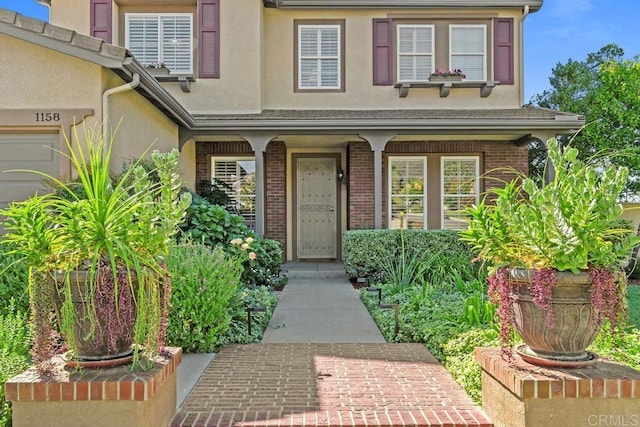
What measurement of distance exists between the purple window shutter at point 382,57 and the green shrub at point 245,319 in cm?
682

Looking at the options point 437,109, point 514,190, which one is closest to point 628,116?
point 437,109

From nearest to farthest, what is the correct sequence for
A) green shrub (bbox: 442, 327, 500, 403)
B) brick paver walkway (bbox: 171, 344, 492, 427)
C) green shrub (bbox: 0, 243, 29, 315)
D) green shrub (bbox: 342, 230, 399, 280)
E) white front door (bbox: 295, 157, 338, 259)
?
brick paver walkway (bbox: 171, 344, 492, 427)
green shrub (bbox: 442, 327, 500, 403)
green shrub (bbox: 0, 243, 29, 315)
green shrub (bbox: 342, 230, 399, 280)
white front door (bbox: 295, 157, 338, 259)

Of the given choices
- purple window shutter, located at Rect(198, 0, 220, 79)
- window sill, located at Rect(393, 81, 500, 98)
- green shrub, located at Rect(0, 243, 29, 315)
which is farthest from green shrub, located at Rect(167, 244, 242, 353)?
window sill, located at Rect(393, 81, 500, 98)

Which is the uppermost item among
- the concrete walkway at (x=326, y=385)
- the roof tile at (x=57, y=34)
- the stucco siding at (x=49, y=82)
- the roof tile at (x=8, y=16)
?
the roof tile at (x=8, y=16)

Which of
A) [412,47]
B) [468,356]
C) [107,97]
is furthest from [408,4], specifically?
[468,356]

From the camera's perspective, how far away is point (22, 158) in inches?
255

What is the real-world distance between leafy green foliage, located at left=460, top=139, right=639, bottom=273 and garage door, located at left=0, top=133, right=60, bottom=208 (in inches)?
233

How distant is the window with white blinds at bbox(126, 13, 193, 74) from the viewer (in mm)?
11031

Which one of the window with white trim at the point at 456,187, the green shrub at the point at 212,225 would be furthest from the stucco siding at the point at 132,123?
the window with white trim at the point at 456,187

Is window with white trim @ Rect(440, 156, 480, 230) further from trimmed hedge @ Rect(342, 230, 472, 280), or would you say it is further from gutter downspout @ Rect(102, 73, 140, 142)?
gutter downspout @ Rect(102, 73, 140, 142)

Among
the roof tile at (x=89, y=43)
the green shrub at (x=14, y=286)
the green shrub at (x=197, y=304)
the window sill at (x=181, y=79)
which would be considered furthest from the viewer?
the window sill at (x=181, y=79)

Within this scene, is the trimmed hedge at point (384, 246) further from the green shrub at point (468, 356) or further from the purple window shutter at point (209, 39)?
the purple window shutter at point (209, 39)

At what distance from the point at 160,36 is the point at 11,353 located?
29.6 feet

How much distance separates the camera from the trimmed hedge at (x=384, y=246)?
8961 millimetres
